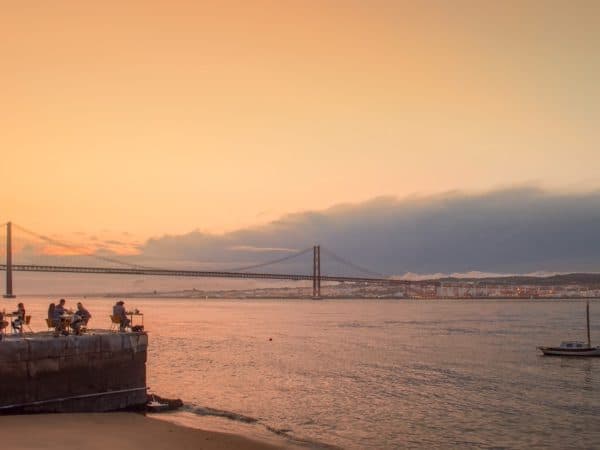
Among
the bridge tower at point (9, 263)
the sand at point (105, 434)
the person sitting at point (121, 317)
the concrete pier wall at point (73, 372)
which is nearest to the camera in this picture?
the sand at point (105, 434)

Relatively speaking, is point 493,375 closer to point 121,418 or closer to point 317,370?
point 317,370

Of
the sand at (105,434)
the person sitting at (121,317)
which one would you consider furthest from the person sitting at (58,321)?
the sand at (105,434)

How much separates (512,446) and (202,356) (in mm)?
23884

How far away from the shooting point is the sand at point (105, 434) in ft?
40.9

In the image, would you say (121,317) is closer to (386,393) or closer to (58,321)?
(58,321)

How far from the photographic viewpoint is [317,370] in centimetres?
3225

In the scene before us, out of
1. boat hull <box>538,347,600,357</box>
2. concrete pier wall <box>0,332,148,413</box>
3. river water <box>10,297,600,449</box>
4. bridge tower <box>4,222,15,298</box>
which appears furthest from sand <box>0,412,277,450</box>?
bridge tower <box>4,222,15,298</box>

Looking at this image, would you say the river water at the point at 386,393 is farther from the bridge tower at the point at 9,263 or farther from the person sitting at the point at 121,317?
the bridge tower at the point at 9,263

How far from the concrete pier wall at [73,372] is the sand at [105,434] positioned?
0.39m

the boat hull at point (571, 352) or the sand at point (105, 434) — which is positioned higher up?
the sand at point (105, 434)

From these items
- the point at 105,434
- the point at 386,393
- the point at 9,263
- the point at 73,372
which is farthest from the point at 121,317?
the point at 9,263

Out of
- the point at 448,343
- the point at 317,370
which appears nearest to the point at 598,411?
the point at 317,370

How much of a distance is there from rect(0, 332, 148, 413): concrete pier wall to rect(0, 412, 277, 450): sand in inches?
15.4

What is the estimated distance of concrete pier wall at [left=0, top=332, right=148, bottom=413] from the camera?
14.0 metres
